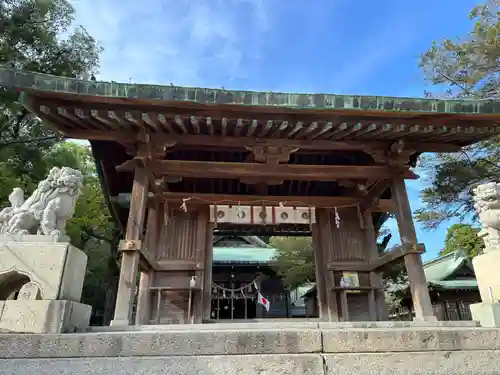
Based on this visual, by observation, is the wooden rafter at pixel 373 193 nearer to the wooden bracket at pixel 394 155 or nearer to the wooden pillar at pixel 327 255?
the wooden bracket at pixel 394 155

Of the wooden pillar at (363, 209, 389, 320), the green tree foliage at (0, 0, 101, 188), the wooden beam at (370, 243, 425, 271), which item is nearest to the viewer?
the wooden beam at (370, 243, 425, 271)

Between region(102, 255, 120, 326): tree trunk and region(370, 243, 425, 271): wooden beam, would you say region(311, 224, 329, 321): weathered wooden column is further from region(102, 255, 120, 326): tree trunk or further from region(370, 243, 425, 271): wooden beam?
region(102, 255, 120, 326): tree trunk

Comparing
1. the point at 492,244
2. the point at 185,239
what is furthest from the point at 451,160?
the point at 185,239

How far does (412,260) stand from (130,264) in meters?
5.07

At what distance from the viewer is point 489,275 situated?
507cm

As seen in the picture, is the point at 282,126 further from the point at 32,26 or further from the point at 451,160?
the point at 32,26

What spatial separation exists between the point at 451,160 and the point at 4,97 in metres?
15.9

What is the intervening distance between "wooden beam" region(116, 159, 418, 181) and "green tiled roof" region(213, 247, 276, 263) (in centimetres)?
1174

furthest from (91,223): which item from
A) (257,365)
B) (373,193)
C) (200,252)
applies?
(257,365)

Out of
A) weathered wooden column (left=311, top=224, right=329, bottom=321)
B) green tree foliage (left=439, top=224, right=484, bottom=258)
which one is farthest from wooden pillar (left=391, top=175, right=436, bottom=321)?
green tree foliage (left=439, top=224, right=484, bottom=258)

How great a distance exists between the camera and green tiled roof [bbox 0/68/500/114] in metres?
5.55

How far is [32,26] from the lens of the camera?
1333cm

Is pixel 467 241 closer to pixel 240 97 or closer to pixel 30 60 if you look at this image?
pixel 240 97

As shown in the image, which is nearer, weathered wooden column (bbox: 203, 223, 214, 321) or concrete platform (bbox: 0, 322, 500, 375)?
concrete platform (bbox: 0, 322, 500, 375)
